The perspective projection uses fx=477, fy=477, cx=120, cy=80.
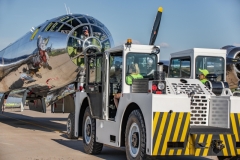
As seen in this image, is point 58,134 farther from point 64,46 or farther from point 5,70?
point 5,70

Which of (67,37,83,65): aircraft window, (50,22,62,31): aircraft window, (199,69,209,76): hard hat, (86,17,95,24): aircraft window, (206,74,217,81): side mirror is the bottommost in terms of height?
(206,74,217,81): side mirror

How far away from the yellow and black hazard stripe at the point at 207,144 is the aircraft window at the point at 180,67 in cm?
329

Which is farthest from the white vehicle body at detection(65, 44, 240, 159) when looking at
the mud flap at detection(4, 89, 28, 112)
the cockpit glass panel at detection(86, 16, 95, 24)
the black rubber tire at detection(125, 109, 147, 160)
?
the mud flap at detection(4, 89, 28, 112)

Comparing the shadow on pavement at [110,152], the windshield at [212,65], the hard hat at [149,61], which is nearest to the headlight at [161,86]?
the hard hat at [149,61]

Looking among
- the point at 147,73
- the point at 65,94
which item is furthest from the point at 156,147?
the point at 65,94

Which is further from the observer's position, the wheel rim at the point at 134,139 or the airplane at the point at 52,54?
the airplane at the point at 52,54

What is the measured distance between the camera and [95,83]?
1102 cm

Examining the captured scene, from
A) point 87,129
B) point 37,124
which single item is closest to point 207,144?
point 87,129

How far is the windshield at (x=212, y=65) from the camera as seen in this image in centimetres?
1134

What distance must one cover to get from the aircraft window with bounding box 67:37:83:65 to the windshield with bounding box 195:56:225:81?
5.15 metres

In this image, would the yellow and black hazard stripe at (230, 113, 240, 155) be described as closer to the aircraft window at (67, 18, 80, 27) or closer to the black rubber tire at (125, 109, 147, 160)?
the black rubber tire at (125, 109, 147, 160)

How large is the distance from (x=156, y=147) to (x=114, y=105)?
2.41 m

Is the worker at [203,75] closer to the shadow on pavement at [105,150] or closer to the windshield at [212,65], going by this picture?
the windshield at [212,65]

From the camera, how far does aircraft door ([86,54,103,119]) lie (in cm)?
1052
